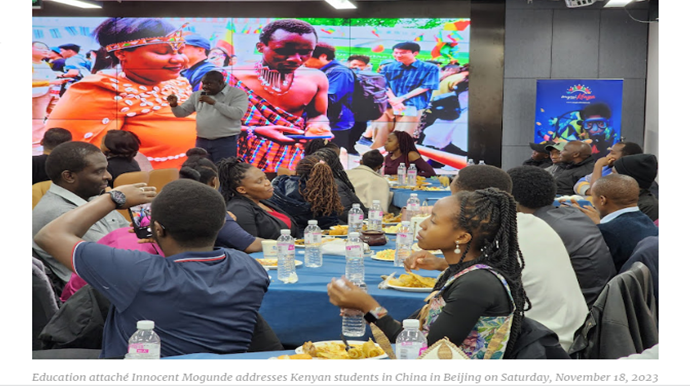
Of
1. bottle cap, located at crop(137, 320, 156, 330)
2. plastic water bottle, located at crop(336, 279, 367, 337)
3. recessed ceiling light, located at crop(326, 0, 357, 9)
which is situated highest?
recessed ceiling light, located at crop(326, 0, 357, 9)

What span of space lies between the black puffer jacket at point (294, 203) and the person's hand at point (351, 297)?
8.98ft

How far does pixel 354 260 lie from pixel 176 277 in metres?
1.32

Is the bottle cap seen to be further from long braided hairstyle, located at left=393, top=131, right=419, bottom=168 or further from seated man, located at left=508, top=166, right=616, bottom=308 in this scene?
long braided hairstyle, located at left=393, top=131, right=419, bottom=168

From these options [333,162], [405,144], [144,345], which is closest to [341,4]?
[405,144]

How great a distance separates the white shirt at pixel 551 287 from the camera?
8.71 feet

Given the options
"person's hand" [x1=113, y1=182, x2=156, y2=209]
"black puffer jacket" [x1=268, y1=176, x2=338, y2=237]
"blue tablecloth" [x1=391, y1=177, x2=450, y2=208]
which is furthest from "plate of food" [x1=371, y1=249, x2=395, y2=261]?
"blue tablecloth" [x1=391, y1=177, x2=450, y2=208]

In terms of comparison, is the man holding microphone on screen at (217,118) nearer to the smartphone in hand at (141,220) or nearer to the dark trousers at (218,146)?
the dark trousers at (218,146)

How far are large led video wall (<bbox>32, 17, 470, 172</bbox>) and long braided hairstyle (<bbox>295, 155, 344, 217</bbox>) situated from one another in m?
5.54

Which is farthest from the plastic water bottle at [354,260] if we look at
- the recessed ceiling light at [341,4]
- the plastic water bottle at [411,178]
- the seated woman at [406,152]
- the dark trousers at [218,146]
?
the recessed ceiling light at [341,4]

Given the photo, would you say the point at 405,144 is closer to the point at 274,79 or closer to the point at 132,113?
the point at 274,79

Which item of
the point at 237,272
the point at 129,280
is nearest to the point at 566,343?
the point at 237,272

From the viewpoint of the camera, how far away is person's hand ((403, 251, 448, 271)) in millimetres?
2879
